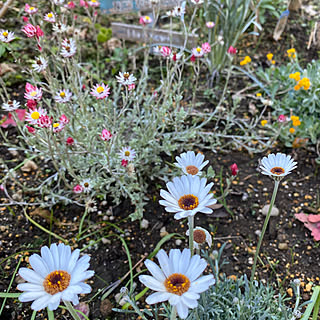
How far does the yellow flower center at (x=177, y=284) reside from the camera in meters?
0.84

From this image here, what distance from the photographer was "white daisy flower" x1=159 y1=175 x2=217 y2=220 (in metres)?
0.91

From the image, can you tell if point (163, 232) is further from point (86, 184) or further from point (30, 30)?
point (30, 30)

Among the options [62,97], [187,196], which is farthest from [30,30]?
[187,196]

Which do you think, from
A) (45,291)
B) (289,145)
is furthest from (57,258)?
(289,145)

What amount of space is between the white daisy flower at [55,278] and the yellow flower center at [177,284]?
0.56 ft

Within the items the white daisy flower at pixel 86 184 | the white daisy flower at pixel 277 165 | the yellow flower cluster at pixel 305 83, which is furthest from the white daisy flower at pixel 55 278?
the yellow flower cluster at pixel 305 83

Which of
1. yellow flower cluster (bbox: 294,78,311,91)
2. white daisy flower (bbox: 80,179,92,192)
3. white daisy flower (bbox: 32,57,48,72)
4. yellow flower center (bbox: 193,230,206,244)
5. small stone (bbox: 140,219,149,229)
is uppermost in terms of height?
yellow flower cluster (bbox: 294,78,311,91)

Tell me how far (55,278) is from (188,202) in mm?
350

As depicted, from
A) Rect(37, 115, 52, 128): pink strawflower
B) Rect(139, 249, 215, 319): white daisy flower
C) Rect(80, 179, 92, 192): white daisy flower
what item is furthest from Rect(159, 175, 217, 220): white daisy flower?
Rect(80, 179, 92, 192): white daisy flower

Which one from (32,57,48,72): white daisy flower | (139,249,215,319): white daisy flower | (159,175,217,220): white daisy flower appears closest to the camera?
(139,249,215,319): white daisy flower

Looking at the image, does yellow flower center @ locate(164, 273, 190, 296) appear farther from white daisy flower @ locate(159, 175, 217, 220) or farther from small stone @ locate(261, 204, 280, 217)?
small stone @ locate(261, 204, 280, 217)

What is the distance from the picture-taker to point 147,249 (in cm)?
180

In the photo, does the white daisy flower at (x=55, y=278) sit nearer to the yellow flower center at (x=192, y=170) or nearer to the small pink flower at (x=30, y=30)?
the yellow flower center at (x=192, y=170)

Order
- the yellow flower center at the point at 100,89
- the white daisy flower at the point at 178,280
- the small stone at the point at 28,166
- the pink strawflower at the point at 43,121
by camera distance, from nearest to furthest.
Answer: the white daisy flower at the point at 178,280 → the pink strawflower at the point at 43,121 → the yellow flower center at the point at 100,89 → the small stone at the point at 28,166
